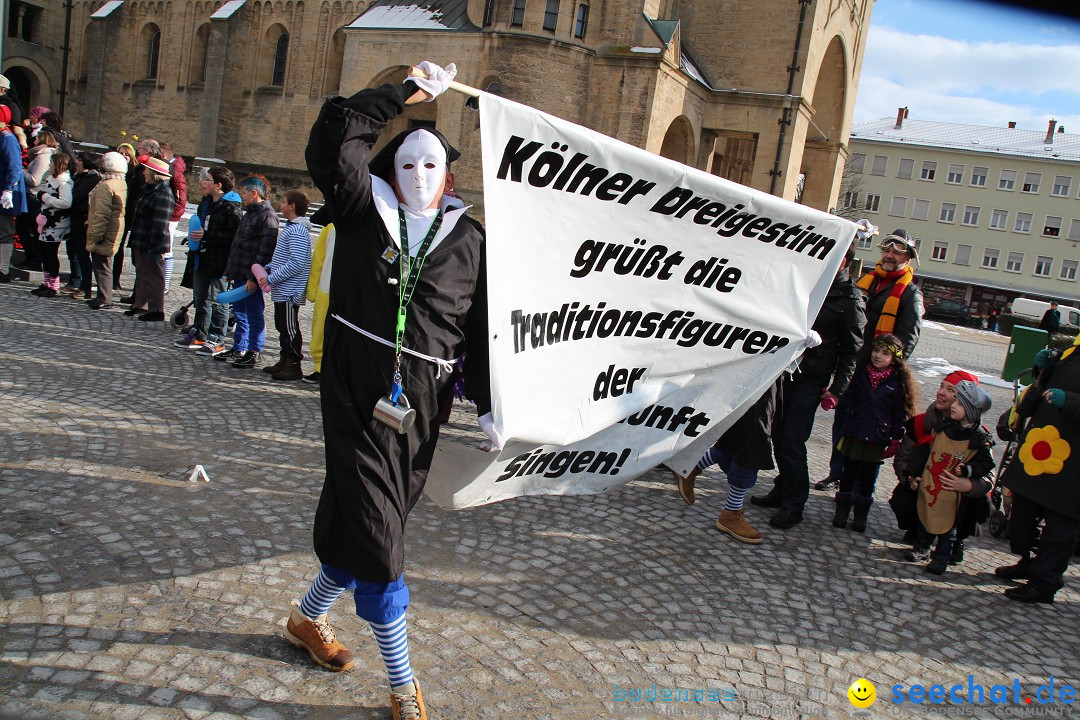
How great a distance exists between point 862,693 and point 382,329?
9.20 feet

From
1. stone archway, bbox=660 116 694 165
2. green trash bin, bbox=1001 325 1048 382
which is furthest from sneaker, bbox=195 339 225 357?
stone archway, bbox=660 116 694 165

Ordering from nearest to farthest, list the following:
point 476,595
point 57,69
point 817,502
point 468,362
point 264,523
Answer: point 468,362
point 476,595
point 264,523
point 817,502
point 57,69

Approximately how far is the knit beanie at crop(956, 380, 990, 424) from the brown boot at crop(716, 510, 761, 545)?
1.63 metres

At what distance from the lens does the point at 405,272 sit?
9.89 feet

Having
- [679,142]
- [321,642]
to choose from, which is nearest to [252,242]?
[321,642]

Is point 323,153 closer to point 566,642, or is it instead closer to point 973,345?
point 566,642

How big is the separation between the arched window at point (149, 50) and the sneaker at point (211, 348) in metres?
43.2

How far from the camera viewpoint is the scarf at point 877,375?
19.9 feet

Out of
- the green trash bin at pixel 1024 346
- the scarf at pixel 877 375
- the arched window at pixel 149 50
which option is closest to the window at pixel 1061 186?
the green trash bin at pixel 1024 346

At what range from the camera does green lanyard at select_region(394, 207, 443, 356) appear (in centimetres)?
298

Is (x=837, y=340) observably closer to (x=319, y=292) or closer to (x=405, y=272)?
(x=405, y=272)

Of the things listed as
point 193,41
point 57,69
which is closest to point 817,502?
point 193,41

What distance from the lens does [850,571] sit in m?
5.34

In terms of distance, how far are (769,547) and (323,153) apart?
160 inches
